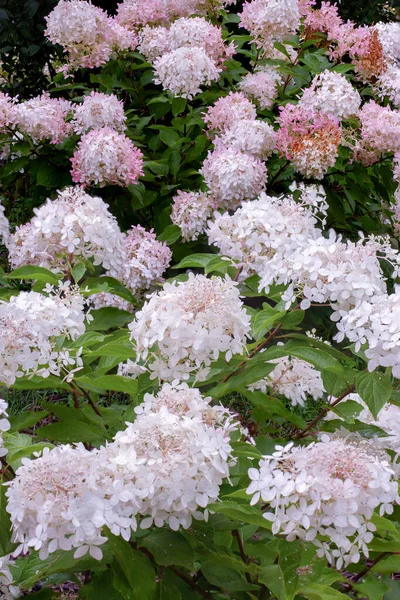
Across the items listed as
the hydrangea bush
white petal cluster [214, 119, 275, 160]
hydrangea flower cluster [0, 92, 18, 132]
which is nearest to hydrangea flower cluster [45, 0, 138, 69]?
the hydrangea bush

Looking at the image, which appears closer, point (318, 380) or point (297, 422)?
point (297, 422)

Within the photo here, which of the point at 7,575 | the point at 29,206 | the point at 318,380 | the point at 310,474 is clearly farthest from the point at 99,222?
the point at 29,206

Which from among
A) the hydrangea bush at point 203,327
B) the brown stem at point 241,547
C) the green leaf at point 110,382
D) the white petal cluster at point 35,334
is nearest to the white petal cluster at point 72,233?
the hydrangea bush at point 203,327

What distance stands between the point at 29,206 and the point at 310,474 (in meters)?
3.59

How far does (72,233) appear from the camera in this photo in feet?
7.00

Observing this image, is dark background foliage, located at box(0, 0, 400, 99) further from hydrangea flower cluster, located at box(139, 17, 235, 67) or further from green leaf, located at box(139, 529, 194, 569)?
green leaf, located at box(139, 529, 194, 569)

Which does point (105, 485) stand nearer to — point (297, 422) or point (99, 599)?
point (99, 599)

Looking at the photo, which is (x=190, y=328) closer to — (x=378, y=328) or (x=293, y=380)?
(x=378, y=328)

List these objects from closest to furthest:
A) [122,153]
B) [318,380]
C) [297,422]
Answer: [297,422]
[318,380]
[122,153]

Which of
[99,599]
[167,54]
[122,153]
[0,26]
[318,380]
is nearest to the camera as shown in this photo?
[99,599]

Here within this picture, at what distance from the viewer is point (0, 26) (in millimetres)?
4328

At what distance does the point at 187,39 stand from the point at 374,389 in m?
2.24

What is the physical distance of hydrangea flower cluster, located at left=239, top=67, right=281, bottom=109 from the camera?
3.46 metres

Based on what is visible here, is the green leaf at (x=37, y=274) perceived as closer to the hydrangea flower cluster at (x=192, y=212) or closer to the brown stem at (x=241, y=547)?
the brown stem at (x=241, y=547)
